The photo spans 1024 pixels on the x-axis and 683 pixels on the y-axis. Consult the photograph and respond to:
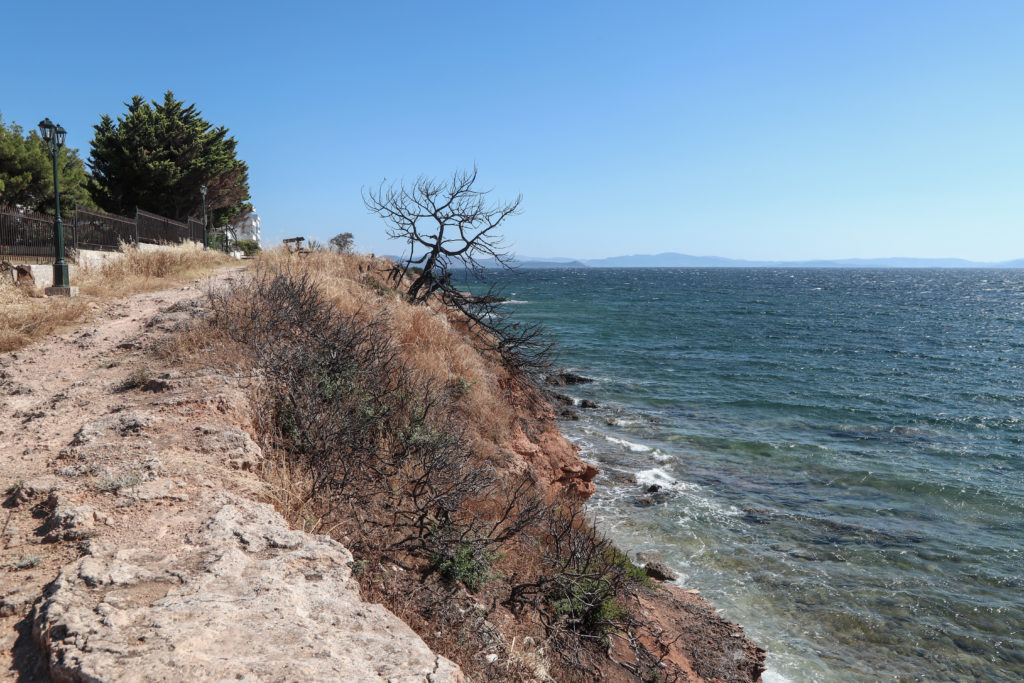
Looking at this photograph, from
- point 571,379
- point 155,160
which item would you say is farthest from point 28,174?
point 571,379

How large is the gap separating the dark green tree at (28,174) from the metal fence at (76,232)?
3.36 meters

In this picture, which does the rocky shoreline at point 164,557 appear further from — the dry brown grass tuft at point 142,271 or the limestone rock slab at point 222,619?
the dry brown grass tuft at point 142,271

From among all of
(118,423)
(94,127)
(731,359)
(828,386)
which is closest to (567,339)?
(731,359)

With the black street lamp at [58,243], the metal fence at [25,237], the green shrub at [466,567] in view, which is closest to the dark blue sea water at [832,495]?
the green shrub at [466,567]

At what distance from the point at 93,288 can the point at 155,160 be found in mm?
18481

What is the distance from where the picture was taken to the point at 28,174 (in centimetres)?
2486

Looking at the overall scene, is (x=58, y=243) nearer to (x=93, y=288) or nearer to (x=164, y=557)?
(x=93, y=288)

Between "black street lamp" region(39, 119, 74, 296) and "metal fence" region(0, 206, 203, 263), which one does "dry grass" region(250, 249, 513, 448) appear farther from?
"metal fence" region(0, 206, 203, 263)

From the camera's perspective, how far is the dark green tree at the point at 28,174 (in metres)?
24.2

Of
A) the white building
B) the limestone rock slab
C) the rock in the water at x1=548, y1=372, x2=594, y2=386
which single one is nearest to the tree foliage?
the rock in the water at x1=548, y1=372, x2=594, y2=386

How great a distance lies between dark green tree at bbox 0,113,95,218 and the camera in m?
24.2

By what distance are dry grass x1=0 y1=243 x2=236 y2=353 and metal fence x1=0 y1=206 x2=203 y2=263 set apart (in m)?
1.40

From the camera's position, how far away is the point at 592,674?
5.31 metres

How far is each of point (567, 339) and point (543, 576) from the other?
3139 cm
